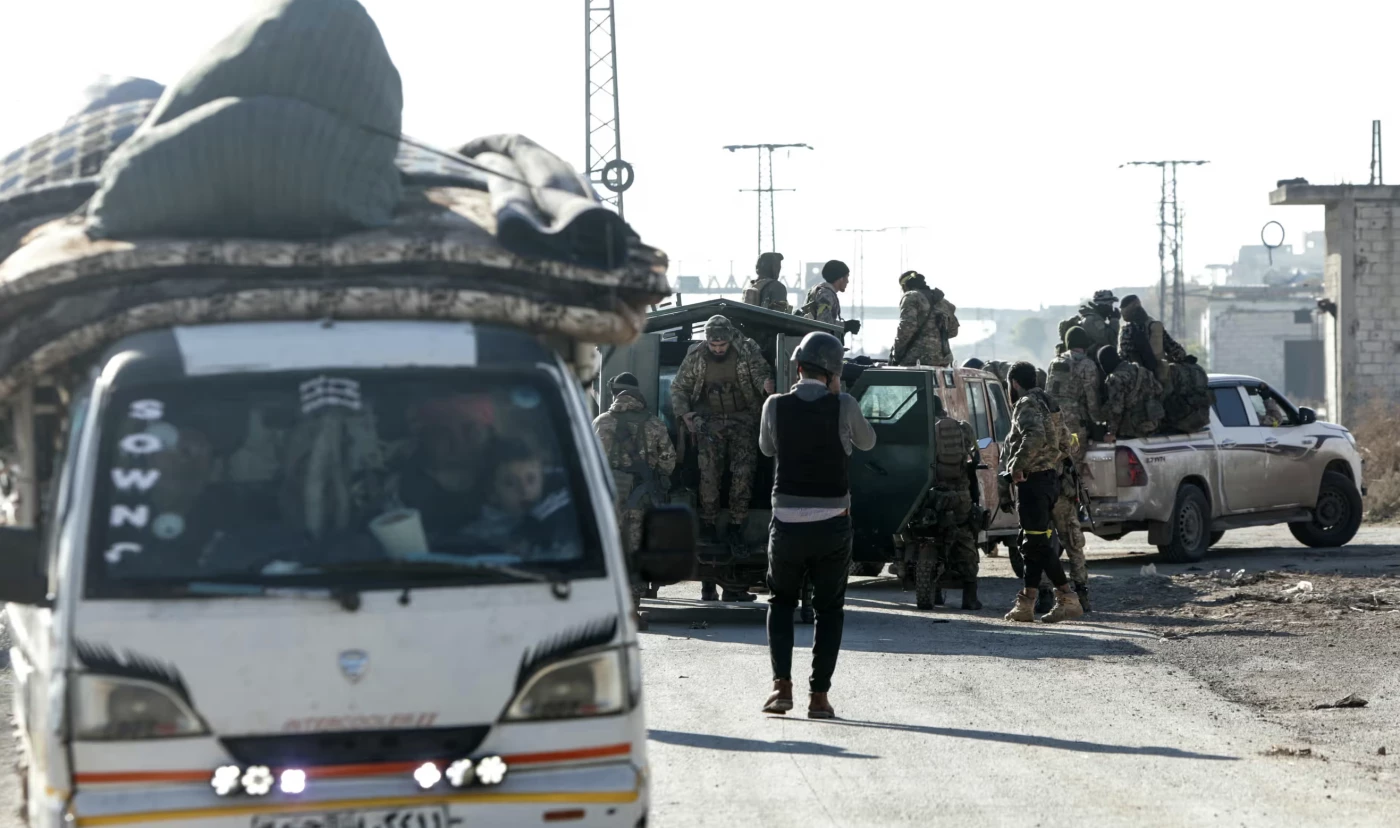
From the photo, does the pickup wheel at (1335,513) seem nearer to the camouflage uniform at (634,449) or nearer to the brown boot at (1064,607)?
the brown boot at (1064,607)

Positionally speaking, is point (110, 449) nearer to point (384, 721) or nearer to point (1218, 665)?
point (384, 721)

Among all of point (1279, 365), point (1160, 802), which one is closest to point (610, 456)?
point (1160, 802)

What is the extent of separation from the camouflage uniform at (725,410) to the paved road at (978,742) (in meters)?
1.20

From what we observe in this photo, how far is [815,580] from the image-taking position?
9617 mm

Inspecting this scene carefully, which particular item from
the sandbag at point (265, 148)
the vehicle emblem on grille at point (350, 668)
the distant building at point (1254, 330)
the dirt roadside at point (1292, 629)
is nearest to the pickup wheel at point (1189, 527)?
the dirt roadside at point (1292, 629)

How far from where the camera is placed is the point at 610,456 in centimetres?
1375

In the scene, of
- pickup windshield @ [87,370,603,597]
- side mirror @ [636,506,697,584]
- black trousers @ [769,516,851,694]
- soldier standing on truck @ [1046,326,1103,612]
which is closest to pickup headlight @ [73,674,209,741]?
pickup windshield @ [87,370,603,597]

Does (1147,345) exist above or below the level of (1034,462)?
above

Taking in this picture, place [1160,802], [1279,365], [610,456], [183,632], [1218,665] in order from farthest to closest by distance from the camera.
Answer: [1279,365] → [610,456] → [1218,665] → [1160,802] → [183,632]

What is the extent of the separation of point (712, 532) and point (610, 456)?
1201mm

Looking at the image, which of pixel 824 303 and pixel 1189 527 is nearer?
pixel 824 303

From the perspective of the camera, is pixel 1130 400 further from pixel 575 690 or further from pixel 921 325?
pixel 575 690

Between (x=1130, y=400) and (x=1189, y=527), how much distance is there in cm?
167

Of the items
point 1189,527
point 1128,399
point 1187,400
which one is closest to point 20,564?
point 1128,399
